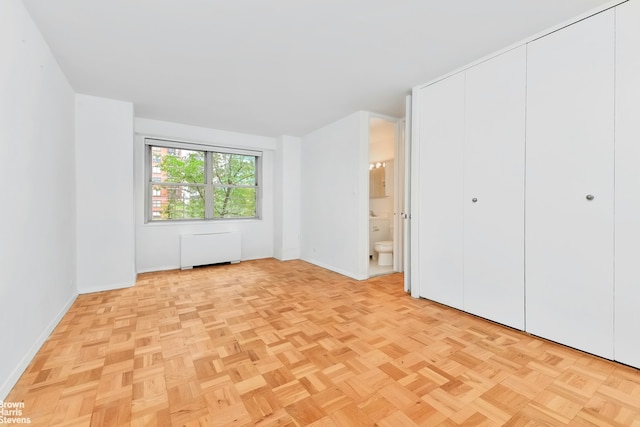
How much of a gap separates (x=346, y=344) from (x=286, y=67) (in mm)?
2626

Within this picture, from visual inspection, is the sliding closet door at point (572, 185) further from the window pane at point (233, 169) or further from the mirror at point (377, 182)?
the window pane at point (233, 169)

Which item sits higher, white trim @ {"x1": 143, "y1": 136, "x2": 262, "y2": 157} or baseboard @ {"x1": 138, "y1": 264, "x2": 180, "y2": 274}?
white trim @ {"x1": 143, "y1": 136, "x2": 262, "y2": 157}

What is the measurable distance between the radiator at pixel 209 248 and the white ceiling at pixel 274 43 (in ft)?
7.34

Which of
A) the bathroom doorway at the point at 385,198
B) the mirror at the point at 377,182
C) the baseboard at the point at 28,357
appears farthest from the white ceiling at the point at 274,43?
the mirror at the point at 377,182

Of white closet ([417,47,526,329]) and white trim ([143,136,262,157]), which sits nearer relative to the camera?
white closet ([417,47,526,329])

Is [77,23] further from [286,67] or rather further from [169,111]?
[169,111]

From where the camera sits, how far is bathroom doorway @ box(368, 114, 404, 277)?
442 cm

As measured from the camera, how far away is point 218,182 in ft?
Result: 17.6

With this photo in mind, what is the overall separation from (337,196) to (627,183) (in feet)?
10.6

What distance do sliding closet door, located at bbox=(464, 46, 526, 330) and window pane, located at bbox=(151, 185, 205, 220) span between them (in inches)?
175

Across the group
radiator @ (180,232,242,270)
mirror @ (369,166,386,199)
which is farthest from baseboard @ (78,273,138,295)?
mirror @ (369,166,386,199)

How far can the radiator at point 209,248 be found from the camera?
4672mm

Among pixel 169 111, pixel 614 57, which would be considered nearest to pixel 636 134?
pixel 614 57

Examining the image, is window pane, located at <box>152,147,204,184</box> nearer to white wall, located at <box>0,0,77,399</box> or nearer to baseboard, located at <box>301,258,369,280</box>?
white wall, located at <box>0,0,77,399</box>
